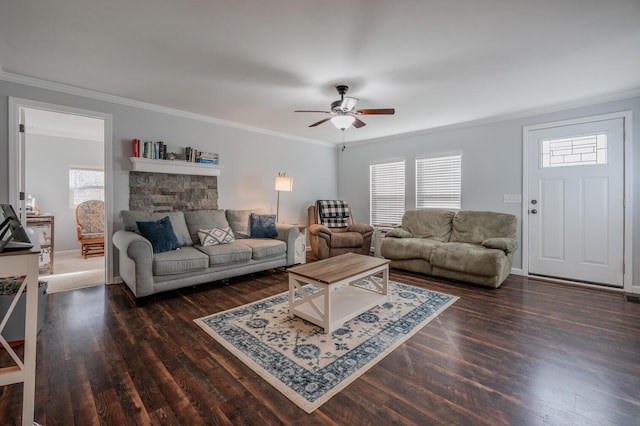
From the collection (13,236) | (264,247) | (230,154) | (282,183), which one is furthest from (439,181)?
(13,236)

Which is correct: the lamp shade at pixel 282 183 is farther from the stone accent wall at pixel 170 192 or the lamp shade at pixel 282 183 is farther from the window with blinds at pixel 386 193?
the window with blinds at pixel 386 193

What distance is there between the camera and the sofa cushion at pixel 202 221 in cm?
398

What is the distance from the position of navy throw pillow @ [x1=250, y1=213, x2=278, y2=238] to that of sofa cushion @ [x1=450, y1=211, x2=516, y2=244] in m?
2.84

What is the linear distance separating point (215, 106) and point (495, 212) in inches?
172

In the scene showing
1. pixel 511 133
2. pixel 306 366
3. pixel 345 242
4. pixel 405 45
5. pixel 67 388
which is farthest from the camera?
pixel 345 242

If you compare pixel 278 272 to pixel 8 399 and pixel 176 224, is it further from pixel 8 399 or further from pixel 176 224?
pixel 8 399

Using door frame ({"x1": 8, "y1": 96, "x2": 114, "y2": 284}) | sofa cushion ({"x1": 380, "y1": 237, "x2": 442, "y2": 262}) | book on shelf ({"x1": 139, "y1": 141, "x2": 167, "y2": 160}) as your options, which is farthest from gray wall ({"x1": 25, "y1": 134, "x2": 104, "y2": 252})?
sofa cushion ({"x1": 380, "y1": 237, "x2": 442, "y2": 262})

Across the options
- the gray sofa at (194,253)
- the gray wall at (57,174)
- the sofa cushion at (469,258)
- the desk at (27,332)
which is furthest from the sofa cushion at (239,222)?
the gray wall at (57,174)

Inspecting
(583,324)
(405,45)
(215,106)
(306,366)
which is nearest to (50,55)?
(215,106)

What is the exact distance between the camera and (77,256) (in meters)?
5.43

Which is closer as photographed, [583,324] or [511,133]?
[583,324]

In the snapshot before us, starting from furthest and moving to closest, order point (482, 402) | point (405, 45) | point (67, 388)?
point (405, 45) → point (67, 388) → point (482, 402)

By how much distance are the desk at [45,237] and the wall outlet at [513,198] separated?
691 cm

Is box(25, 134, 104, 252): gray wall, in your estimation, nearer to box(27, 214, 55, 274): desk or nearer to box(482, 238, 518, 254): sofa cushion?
box(27, 214, 55, 274): desk
